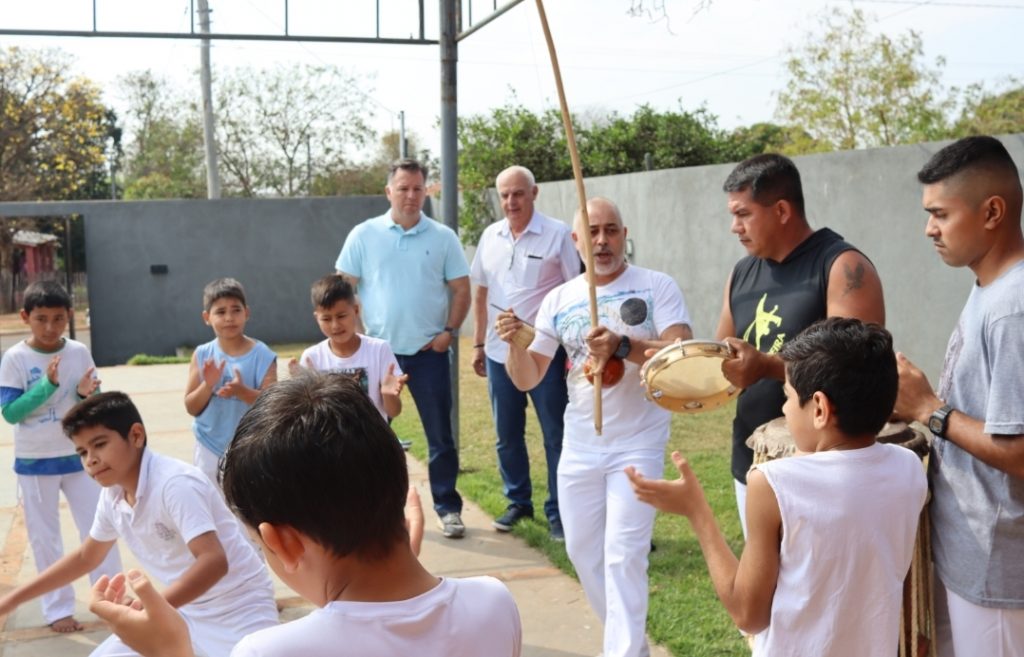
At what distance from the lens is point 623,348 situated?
4398 millimetres

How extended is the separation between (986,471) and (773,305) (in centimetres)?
114

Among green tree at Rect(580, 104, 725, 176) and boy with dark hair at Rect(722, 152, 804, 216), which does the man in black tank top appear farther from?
green tree at Rect(580, 104, 725, 176)

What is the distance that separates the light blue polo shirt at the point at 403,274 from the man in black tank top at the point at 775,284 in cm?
289

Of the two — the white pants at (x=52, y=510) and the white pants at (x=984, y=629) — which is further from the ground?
the white pants at (x=984, y=629)

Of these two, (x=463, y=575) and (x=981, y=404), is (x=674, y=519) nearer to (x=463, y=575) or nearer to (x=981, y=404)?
(x=463, y=575)

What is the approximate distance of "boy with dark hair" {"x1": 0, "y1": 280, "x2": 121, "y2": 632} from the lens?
17.3 ft

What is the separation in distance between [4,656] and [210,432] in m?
1.35

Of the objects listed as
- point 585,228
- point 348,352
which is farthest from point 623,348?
point 348,352

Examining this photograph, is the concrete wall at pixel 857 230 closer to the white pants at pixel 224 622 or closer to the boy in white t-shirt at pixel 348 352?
the boy in white t-shirt at pixel 348 352

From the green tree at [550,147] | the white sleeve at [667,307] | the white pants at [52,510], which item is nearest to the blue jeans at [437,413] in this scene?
the white pants at [52,510]

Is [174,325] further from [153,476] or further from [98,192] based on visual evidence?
[98,192]

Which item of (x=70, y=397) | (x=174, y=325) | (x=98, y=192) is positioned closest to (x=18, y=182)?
(x=174, y=325)

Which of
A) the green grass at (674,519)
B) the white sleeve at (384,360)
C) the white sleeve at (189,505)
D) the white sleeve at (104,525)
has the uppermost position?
the white sleeve at (384,360)

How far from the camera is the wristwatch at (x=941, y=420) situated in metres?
2.78
